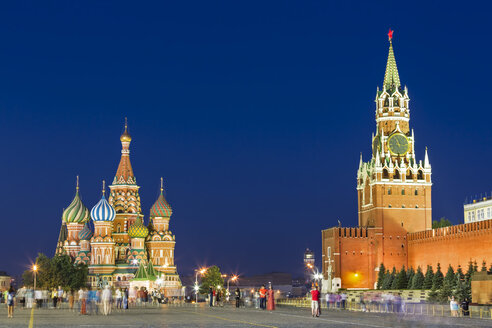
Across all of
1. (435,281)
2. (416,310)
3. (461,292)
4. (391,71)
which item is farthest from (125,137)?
(416,310)

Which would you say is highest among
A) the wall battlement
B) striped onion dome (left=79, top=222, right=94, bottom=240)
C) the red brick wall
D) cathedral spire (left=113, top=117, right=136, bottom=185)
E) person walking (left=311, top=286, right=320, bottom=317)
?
cathedral spire (left=113, top=117, right=136, bottom=185)

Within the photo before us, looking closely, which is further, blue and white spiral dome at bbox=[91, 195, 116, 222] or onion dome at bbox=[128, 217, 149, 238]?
onion dome at bbox=[128, 217, 149, 238]

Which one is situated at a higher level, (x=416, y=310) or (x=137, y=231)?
(x=137, y=231)

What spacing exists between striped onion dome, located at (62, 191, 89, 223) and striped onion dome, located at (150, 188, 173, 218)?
27.9 ft

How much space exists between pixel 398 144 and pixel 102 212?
3209cm

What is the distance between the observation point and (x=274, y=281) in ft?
570

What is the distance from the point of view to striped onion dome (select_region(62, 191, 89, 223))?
93.4 metres

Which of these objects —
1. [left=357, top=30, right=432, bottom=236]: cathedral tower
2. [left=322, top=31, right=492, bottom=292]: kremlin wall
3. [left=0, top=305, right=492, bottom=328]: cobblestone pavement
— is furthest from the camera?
[left=357, top=30, right=432, bottom=236]: cathedral tower

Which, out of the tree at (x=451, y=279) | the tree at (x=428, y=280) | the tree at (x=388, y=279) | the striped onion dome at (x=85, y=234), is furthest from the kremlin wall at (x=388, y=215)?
the striped onion dome at (x=85, y=234)

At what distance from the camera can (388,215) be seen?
8012cm

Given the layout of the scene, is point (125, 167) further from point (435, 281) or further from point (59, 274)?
point (435, 281)

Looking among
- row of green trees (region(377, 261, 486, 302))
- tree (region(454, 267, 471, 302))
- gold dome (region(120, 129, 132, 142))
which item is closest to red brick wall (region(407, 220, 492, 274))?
row of green trees (region(377, 261, 486, 302))

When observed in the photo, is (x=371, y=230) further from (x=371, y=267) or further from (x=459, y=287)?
(x=459, y=287)

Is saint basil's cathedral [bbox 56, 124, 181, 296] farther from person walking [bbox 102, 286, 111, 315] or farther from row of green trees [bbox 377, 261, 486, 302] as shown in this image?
person walking [bbox 102, 286, 111, 315]
